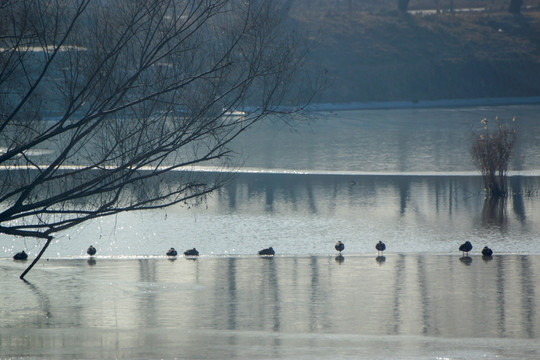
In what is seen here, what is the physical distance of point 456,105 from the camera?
33.4m

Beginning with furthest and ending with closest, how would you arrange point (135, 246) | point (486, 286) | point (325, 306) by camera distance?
point (135, 246) → point (486, 286) → point (325, 306)

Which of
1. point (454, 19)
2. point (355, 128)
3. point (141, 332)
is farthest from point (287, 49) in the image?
point (454, 19)

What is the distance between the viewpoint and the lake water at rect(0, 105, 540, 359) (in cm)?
595

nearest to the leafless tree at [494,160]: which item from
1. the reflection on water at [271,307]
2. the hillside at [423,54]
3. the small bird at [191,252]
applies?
→ the reflection on water at [271,307]

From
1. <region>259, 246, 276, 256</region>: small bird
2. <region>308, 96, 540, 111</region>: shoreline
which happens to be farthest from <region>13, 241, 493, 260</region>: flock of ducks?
<region>308, 96, 540, 111</region>: shoreline

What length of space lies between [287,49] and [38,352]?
3304 mm

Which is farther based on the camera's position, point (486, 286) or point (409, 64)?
point (409, 64)

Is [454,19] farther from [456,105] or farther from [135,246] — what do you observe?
[135,246]

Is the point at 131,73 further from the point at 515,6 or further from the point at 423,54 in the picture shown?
the point at 515,6

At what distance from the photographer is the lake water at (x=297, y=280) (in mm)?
5949

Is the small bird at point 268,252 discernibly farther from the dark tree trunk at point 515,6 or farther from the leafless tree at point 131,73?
the dark tree trunk at point 515,6

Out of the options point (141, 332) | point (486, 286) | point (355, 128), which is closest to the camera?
point (141, 332)

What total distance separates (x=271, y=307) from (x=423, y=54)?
113 feet

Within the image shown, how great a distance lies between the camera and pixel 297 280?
786cm
